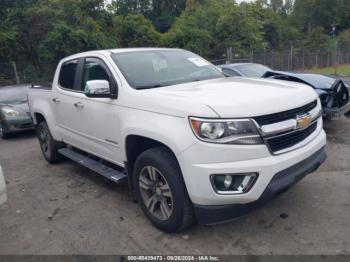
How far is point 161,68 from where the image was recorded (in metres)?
4.14

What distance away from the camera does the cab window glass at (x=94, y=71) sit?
4.16 m

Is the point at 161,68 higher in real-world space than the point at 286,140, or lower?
higher

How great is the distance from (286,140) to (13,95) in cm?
814

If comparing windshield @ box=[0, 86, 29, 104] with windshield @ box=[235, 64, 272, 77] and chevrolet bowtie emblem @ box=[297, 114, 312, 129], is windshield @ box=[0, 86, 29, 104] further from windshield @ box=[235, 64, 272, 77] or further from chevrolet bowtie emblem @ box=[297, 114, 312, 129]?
chevrolet bowtie emblem @ box=[297, 114, 312, 129]

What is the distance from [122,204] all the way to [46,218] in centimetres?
89

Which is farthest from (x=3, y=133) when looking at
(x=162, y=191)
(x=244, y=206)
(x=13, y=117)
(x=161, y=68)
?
(x=244, y=206)

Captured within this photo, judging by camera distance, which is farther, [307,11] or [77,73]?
[307,11]

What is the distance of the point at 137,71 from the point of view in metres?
3.95

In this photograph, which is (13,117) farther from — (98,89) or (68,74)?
(98,89)

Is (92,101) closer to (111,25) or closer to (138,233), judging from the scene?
(138,233)

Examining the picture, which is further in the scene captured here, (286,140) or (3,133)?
(3,133)

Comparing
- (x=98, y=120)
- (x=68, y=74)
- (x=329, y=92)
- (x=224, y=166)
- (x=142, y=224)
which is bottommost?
(x=142, y=224)

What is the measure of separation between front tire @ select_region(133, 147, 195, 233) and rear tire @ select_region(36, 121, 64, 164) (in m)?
2.72

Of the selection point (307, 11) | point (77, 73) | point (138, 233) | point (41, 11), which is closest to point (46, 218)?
point (138, 233)
